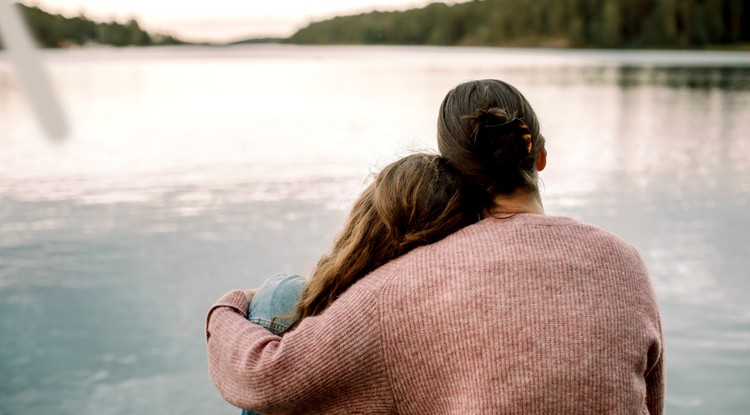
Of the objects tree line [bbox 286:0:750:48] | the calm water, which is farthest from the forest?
the calm water

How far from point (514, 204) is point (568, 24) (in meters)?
69.2

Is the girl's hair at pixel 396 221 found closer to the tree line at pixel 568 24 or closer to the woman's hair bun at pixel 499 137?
the woman's hair bun at pixel 499 137

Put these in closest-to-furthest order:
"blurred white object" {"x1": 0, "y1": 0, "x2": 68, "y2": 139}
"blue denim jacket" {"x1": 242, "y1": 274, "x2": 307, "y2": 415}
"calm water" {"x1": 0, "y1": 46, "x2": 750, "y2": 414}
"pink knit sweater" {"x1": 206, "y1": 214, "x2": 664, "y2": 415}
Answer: "blurred white object" {"x1": 0, "y1": 0, "x2": 68, "y2": 139} < "pink knit sweater" {"x1": 206, "y1": 214, "x2": 664, "y2": 415} < "blue denim jacket" {"x1": 242, "y1": 274, "x2": 307, "y2": 415} < "calm water" {"x1": 0, "y1": 46, "x2": 750, "y2": 414}

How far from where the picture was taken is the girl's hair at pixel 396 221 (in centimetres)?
149

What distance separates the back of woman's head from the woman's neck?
59 mm

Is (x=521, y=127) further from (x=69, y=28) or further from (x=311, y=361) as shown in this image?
(x=69, y=28)

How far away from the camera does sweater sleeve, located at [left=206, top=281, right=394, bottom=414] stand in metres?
1.37

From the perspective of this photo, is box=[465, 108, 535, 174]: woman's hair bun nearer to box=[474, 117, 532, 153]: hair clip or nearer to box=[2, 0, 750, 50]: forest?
box=[474, 117, 532, 153]: hair clip

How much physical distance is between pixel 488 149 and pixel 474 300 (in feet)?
0.84

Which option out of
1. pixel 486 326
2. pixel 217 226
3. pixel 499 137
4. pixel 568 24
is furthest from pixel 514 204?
pixel 568 24

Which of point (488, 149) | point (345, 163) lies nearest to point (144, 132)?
point (345, 163)

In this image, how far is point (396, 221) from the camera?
151 centimetres

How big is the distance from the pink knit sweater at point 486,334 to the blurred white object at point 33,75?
0.52 m

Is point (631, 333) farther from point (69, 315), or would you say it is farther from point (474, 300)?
point (69, 315)
